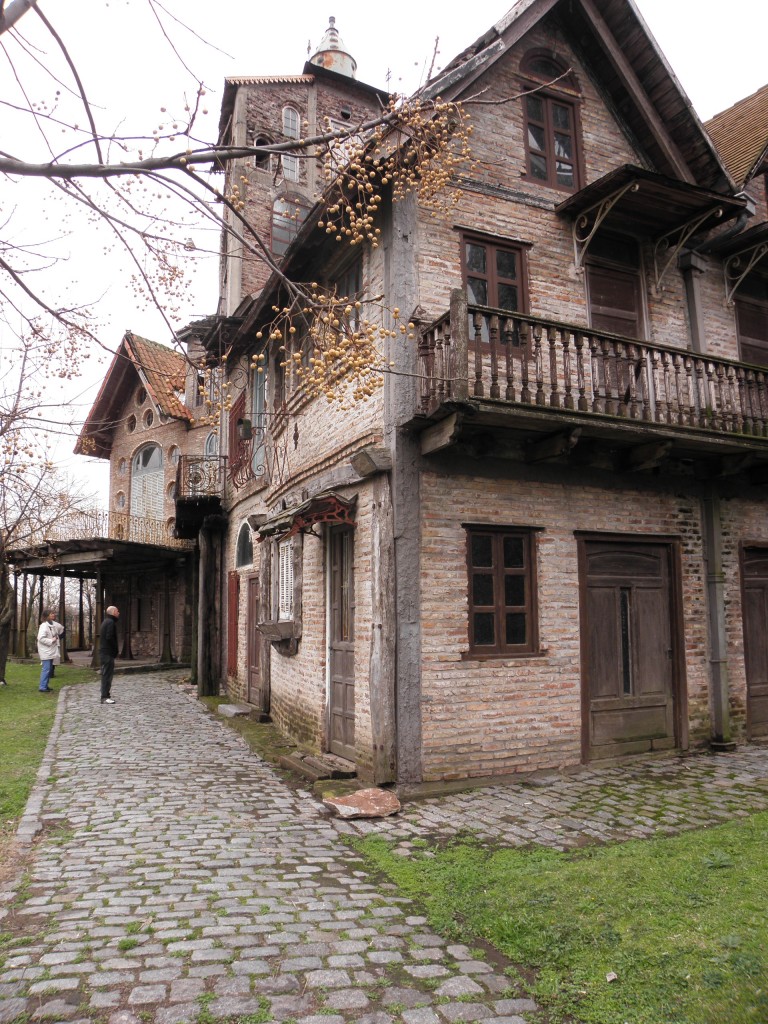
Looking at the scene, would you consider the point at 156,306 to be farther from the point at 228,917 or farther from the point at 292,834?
the point at 292,834

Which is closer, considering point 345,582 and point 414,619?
point 414,619

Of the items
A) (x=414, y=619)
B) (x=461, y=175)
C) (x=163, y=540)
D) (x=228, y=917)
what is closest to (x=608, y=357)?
(x=461, y=175)

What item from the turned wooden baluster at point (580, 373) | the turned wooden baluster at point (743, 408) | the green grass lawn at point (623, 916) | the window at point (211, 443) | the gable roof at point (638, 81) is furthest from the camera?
the window at point (211, 443)

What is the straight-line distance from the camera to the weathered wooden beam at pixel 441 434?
7125 mm

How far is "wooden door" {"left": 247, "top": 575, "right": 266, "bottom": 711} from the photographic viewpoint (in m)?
13.9

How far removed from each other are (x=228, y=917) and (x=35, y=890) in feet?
4.59

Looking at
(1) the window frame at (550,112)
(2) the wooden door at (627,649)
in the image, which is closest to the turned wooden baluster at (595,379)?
(2) the wooden door at (627,649)

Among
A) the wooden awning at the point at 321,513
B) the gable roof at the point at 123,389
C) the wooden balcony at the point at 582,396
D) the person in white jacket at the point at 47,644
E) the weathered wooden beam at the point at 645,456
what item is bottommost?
the person in white jacket at the point at 47,644

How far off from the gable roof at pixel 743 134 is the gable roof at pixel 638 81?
2.73ft

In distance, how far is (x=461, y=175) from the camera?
8633mm

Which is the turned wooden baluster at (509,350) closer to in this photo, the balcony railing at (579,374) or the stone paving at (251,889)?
the balcony railing at (579,374)

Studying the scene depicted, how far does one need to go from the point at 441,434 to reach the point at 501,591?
192 cm

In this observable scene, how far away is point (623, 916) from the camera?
167 inches

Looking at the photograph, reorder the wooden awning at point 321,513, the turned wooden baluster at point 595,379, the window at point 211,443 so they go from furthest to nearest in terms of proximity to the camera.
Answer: the window at point 211,443 < the wooden awning at point 321,513 < the turned wooden baluster at point 595,379
